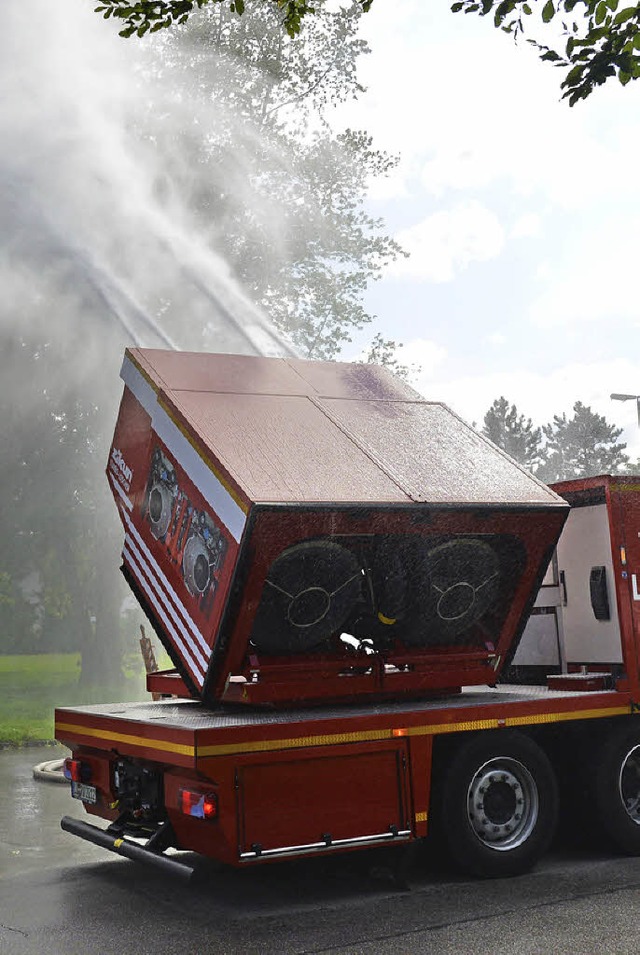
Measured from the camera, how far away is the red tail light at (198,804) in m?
6.29

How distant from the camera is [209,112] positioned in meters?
20.9

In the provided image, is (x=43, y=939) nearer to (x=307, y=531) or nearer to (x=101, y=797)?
(x=101, y=797)

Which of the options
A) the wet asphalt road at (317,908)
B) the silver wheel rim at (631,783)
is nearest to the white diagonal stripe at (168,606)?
the wet asphalt road at (317,908)

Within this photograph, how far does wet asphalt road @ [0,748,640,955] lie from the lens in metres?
5.88

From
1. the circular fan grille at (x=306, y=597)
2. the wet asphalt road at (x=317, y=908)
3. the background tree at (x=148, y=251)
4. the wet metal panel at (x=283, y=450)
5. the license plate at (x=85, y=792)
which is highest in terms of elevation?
the background tree at (x=148, y=251)

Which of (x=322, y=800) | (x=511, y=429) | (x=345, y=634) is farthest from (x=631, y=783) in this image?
(x=511, y=429)

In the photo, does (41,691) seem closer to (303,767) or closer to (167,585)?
(167,585)

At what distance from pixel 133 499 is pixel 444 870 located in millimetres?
3275

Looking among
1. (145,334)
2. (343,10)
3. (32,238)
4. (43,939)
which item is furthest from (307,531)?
(343,10)

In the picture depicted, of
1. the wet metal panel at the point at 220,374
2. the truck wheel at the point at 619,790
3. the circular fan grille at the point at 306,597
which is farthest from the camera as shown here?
the wet metal panel at the point at 220,374

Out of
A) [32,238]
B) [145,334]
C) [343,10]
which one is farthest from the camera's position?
[343,10]

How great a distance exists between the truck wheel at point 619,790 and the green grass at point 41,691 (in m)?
10.8

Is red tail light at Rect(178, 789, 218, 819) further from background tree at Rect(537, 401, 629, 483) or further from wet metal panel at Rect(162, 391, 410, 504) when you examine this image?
background tree at Rect(537, 401, 629, 483)

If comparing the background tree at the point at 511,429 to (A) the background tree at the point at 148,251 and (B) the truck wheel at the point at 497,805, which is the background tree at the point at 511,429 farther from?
(B) the truck wheel at the point at 497,805
